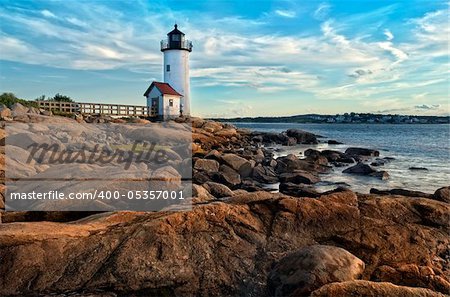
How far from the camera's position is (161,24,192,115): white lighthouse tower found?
44906mm

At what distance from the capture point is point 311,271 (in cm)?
535

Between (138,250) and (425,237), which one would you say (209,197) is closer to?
(138,250)

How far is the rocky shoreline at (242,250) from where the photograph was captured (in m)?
5.64

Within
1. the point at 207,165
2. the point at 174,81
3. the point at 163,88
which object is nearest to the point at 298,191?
the point at 207,165

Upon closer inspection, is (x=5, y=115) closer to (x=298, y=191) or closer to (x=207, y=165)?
(x=207, y=165)

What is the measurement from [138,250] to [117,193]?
2.56m

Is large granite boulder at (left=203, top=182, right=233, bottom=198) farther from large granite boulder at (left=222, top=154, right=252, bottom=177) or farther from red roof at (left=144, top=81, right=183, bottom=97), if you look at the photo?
red roof at (left=144, top=81, right=183, bottom=97)

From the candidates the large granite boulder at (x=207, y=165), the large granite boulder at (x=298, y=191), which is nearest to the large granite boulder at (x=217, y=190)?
the large granite boulder at (x=298, y=191)

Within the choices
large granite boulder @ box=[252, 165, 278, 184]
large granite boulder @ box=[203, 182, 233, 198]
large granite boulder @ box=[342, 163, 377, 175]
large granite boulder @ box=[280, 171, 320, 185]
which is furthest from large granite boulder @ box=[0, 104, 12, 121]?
large granite boulder @ box=[342, 163, 377, 175]

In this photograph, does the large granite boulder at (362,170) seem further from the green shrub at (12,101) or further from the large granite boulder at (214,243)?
the green shrub at (12,101)

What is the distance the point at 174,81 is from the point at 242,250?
40466mm

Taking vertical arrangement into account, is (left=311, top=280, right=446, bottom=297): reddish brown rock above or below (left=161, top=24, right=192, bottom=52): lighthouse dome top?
below

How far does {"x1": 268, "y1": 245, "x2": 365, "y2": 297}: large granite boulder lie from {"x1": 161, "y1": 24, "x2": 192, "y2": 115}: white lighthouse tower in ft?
134

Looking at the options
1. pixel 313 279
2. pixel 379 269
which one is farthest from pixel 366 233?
pixel 313 279
